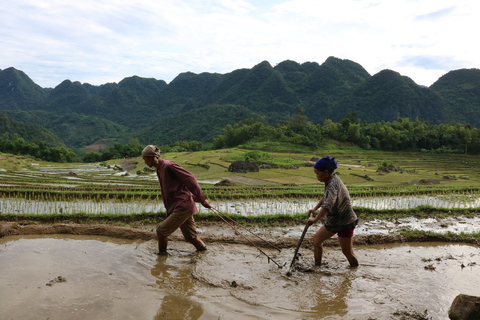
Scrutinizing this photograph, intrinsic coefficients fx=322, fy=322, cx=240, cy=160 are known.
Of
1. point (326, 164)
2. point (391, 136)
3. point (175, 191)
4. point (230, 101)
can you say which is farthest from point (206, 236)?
point (230, 101)

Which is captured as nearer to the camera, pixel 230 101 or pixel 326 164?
pixel 326 164

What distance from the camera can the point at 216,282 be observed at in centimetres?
423

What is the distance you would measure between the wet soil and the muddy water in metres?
0.01

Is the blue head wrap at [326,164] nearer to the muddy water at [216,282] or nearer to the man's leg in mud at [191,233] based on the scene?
the muddy water at [216,282]

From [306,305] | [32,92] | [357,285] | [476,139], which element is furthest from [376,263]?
[32,92]

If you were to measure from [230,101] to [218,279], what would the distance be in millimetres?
123207

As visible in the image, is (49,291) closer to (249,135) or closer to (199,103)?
(249,135)

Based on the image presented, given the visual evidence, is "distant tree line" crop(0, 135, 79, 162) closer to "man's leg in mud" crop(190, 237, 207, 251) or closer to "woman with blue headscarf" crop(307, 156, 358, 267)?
"man's leg in mud" crop(190, 237, 207, 251)

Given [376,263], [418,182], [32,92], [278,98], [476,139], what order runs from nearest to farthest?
1. [376,263]
2. [418,182]
3. [476,139]
4. [278,98]
5. [32,92]

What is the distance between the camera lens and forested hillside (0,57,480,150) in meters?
89.4

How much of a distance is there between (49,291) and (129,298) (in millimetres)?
977

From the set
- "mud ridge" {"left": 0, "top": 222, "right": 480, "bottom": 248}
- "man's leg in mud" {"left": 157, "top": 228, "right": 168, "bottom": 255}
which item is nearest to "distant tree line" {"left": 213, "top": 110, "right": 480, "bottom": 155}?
"mud ridge" {"left": 0, "top": 222, "right": 480, "bottom": 248}

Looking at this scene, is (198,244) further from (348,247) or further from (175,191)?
(348,247)

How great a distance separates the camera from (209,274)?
14.7ft
